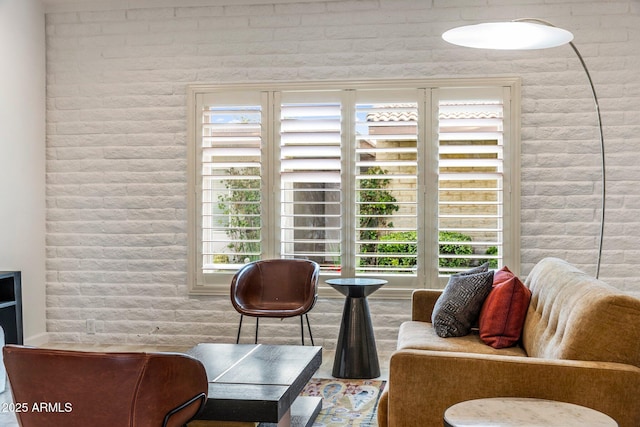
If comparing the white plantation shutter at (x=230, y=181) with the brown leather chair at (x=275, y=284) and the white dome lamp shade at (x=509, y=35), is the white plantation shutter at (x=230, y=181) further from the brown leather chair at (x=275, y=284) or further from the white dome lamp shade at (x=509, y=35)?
the white dome lamp shade at (x=509, y=35)

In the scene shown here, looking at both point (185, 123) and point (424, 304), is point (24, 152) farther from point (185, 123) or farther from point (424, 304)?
point (424, 304)

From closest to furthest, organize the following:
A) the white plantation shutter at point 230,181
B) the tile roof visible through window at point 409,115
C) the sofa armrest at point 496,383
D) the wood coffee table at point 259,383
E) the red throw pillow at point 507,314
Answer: the sofa armrest at point 496,383 → the wood coffee table at point 259,383 → the red throw pillow at point 507,314 → the tile roof visible through window at point 409,115 → the white plantation shutter at point 230,181

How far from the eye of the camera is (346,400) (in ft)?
13.6

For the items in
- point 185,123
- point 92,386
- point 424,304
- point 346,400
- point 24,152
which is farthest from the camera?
point 185,123

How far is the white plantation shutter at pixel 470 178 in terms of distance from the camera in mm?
5254

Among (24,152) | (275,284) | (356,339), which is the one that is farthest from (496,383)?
(24,152)

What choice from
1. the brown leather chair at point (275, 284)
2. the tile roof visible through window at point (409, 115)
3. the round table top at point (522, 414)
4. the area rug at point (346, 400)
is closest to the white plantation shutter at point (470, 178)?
the tile roof visible through window at point (409, 115)

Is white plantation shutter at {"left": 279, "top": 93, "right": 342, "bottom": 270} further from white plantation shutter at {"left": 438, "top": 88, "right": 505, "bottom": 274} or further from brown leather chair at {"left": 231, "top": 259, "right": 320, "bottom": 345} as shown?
white plantation shutter at {"left": 438, "top": 88, "right": 505, "bottom": 274}

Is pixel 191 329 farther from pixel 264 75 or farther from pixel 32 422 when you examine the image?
pixel 32 422

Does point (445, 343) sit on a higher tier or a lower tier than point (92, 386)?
lower

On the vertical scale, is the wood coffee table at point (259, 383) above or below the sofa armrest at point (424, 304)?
below

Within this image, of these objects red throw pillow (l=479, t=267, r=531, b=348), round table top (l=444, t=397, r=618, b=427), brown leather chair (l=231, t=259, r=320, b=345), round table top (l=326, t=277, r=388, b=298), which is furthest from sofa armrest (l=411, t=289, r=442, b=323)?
round table top (l=444, t=397, r=618, b=427)

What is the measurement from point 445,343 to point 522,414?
4.34 feet

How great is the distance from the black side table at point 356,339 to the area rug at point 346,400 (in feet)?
0.34
